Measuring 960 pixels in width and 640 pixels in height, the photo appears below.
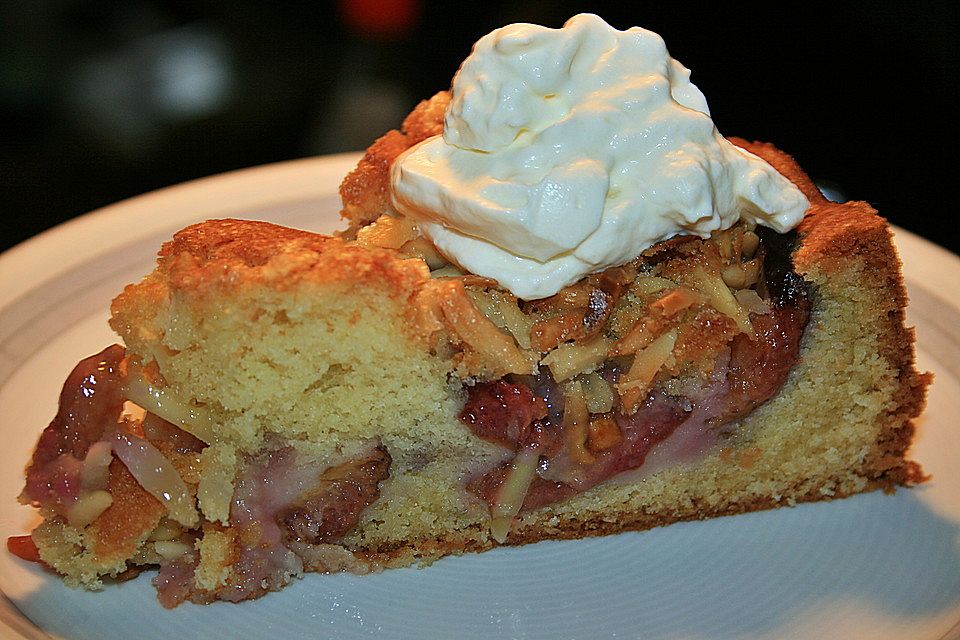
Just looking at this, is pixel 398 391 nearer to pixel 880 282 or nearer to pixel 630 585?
pixel 630 585

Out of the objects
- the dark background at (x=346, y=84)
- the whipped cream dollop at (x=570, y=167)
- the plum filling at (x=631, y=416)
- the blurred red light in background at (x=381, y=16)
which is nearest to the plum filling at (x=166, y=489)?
the plum filling at (x=631, y=416)

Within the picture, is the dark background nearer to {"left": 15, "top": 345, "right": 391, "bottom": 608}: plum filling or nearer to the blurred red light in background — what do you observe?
the blurred red light in background

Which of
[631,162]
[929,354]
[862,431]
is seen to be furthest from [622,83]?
[929,354]

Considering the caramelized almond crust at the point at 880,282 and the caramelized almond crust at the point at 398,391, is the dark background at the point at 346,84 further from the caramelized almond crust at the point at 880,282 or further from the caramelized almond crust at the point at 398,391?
the caramelized almond crust at the point at 398,391

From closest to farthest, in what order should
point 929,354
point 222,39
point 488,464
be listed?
point 488,464 → point 929,354 → point 222,39

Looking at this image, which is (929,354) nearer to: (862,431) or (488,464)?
(862,431)

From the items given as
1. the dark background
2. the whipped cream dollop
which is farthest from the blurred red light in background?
the whipped cream dollop

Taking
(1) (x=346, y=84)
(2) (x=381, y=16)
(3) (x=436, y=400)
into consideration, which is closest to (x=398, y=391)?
(3) (x=436, y=400)
